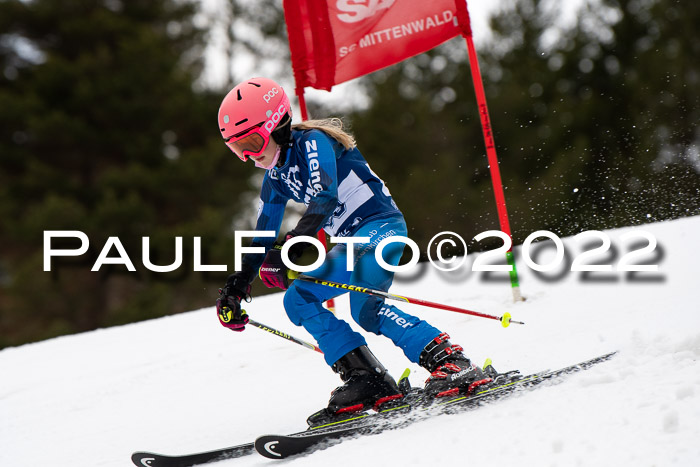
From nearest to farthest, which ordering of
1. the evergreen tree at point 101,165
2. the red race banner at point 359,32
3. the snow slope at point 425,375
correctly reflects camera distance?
the snow slope at point 425,375, the red race banner at point 359,32, the evergreen tree at point 101,165

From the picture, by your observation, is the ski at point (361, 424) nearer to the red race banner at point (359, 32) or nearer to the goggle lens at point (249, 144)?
the goggle lens at point (249, 144)

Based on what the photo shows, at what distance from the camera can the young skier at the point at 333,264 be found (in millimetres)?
3121

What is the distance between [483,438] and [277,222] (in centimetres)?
172

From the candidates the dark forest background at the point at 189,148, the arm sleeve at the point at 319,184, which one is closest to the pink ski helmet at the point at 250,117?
the arm sleeve at the point at 319,184

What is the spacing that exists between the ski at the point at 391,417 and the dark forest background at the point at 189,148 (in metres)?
10.6

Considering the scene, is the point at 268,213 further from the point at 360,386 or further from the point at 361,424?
the point at 361,424

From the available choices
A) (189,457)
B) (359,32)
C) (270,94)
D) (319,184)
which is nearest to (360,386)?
(189,457)

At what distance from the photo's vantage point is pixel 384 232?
3.32 metres

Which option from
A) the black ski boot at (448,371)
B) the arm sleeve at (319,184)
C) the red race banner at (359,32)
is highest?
the red race banner at (359,32)

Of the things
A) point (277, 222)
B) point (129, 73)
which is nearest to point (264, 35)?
point (129, 73)

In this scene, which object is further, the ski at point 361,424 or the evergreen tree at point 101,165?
the evergreen tree at point 101,165

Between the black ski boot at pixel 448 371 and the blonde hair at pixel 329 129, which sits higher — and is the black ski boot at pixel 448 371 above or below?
below

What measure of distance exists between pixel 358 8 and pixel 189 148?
43.4 feet

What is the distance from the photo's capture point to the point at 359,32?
555cm
